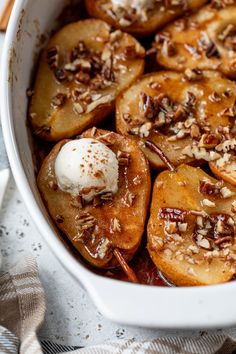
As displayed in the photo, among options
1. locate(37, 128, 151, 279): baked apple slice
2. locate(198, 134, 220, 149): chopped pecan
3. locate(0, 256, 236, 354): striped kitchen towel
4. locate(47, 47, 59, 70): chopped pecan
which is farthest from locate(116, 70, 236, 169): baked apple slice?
locate(0, 256, 236, 354): striped kitchen towel

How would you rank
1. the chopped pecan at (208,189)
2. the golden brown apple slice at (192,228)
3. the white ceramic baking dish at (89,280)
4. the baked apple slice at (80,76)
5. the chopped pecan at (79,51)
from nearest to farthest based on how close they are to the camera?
the white ceramic baking dish at (89,280), the golden brown apple slice at (192,228), the chopped pecan at (208,189), the baked apple slice at (80,76), the chopped pecan at (79,51)

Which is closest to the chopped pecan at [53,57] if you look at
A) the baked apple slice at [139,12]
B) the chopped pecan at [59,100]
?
the chopped pecan at [59,100]

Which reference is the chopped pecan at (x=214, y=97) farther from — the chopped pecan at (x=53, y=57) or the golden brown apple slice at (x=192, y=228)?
the chopped pecan at (x=53, y=57)

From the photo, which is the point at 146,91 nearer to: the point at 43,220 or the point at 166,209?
the point at 166,209

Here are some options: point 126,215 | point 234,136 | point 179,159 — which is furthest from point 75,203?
point 234,136

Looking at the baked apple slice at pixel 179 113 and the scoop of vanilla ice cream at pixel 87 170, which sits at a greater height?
the scoop of vanilla ice cream at pixel 87 170

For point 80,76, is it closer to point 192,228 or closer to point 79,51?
point 79,51
